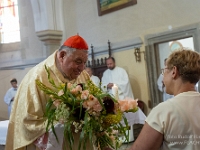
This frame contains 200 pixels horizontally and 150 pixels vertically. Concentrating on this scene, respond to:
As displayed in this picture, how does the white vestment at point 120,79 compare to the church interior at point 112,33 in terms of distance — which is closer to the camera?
the church interior at point 112,33

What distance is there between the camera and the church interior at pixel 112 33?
24.0ft

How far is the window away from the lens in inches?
425

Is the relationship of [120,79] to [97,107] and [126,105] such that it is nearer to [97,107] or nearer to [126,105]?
[126,105]

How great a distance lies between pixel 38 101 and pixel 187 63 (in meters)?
1.12

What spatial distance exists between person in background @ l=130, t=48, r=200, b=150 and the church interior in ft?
17.3

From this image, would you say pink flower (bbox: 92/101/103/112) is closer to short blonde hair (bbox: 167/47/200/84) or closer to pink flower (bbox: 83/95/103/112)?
pink flower (bbox: 83/95/103/112)

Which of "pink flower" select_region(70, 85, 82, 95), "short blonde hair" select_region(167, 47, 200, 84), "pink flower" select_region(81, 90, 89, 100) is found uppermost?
"short blonde hair" select_region(167, 47, 200, 84)

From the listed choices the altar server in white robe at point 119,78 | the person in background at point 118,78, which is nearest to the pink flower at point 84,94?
the altar server in white robe at point 119,78

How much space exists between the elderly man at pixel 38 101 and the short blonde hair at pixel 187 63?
0.87m

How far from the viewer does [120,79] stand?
803 centimetres

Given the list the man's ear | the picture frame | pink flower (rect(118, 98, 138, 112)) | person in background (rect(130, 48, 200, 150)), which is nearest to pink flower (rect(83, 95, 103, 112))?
pink flower (rect(118, 98, 138, 112))

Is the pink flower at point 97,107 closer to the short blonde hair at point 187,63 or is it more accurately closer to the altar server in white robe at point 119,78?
the short blonde hair at point 187,63

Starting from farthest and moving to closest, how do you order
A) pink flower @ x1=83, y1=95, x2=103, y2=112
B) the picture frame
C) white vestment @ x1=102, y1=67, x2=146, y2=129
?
the picture frame < white vestment @ x1=102, y1=67, x2=146, y2=129 < pink flower @ x1=83, y1=95, x2=103, y2=112

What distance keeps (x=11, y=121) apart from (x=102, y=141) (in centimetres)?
77
